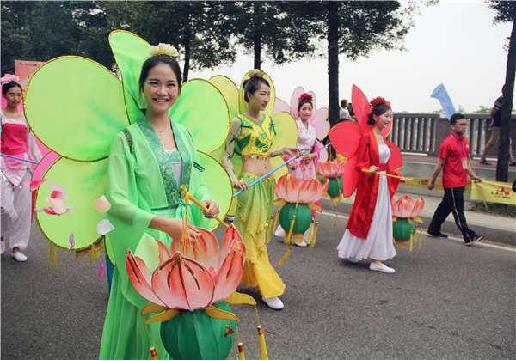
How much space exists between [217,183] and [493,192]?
16.6 ft

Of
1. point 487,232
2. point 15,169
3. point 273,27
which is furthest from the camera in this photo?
point 273,27

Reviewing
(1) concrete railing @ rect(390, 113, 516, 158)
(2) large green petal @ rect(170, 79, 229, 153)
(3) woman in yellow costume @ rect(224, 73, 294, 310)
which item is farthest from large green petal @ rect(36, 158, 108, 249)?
(1) concrete railing @ rect(390, 113, 516, 158)

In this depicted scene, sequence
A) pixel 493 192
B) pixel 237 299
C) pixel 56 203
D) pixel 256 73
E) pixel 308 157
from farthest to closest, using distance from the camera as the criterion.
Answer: pixel 493 192 → pixel 308 157 → pixel 256 73 → pixel 56 203 → pixel 237 299

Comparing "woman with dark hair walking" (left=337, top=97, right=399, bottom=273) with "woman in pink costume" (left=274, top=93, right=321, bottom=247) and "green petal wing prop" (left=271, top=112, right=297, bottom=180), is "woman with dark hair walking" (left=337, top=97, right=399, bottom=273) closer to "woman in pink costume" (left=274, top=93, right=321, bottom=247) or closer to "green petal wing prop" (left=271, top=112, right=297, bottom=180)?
"green petal wing prop" (left=271, top=112, right=297, bottom=180)

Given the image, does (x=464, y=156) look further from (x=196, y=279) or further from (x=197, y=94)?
(x=196, y=279)

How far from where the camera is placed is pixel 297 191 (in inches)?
182

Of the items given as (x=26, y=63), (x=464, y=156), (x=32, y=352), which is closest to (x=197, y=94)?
(x=32, y=352)

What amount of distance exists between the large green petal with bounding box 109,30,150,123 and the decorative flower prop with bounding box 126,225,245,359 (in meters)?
0.80

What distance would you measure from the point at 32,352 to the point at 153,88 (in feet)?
6.67

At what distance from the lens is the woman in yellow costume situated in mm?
4199

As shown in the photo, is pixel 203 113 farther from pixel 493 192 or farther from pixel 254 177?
pixel 493 192

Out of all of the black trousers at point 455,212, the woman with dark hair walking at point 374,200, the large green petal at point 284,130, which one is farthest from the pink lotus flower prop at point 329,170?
the large green petal at point 284,130

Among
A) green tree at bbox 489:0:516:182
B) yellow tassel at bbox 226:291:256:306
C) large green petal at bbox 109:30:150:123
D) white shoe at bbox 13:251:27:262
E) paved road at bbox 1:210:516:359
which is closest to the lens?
yellow tassel at bbox 226:291:256:306

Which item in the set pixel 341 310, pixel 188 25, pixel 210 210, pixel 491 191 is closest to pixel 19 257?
pixel 341 310
